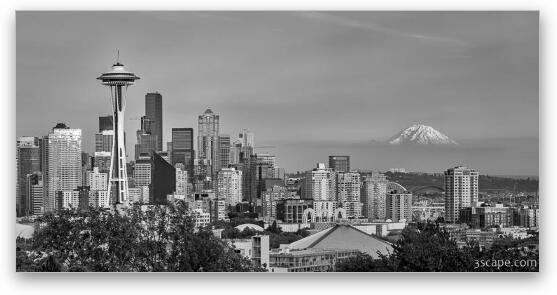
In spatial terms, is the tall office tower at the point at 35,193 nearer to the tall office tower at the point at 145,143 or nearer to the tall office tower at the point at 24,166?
the tall office tower at the point at 24,166

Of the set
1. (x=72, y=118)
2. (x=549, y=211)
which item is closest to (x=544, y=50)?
(x=549, y=211)

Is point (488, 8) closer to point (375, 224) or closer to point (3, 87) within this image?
point (375, 224)

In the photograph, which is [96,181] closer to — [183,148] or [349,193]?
[183,148]

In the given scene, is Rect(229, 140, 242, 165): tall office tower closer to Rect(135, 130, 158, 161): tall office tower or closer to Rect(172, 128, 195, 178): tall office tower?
Rect(172, 128, 195, 178): tall office tower

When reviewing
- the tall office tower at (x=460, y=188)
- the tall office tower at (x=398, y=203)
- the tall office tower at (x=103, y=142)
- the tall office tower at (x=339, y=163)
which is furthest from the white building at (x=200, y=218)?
the tall office tower at (x=460, y=188)

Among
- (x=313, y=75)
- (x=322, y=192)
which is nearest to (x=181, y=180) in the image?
(x=322, y=192)

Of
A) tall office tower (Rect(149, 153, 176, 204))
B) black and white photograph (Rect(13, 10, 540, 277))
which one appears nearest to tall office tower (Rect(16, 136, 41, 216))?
black and white photograph (Rect(13, 10, 540, 277))
